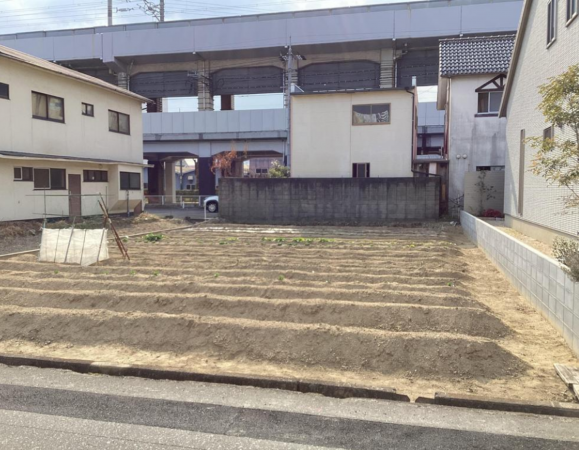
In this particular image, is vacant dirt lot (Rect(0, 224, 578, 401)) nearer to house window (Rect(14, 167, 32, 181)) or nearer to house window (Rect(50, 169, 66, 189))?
house window (Rect(14, 167, 32, 181))

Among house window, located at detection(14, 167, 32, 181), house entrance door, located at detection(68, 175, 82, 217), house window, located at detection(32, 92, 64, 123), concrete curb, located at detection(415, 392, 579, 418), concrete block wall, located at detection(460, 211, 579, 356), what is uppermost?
house window, located at detection(32, 92, 64, 123)

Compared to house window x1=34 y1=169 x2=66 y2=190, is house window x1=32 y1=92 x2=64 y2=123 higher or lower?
higher

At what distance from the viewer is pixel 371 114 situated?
1956 cm

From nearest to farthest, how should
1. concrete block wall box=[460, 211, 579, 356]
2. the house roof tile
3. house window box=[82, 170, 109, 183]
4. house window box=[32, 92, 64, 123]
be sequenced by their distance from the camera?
1. concrete block wall box=[460, 211, 579, 356]
2. house window box=[32, 92, 64, 123]
3. the house roof tile
4. house window box=[82, 170, 109, 183]

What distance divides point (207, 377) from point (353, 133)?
16.7 m

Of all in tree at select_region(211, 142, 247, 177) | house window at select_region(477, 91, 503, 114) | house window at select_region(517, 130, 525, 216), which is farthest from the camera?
tree at select_region(211, 142, 247, 177)

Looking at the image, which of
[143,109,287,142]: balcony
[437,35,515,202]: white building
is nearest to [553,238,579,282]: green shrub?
[437,35,515,202]: white building

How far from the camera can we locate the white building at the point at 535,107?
7.97 m

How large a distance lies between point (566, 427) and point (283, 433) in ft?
6.45

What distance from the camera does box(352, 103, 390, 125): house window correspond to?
1934 cm

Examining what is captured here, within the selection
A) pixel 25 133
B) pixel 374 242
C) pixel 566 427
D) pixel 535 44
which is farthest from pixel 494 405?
pixel 25 133

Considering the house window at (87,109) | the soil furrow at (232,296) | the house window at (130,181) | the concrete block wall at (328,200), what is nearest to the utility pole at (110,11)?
the house window at (130,181)

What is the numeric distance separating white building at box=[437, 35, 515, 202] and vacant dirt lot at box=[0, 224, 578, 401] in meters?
10.7

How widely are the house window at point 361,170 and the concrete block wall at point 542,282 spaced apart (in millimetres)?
11061
